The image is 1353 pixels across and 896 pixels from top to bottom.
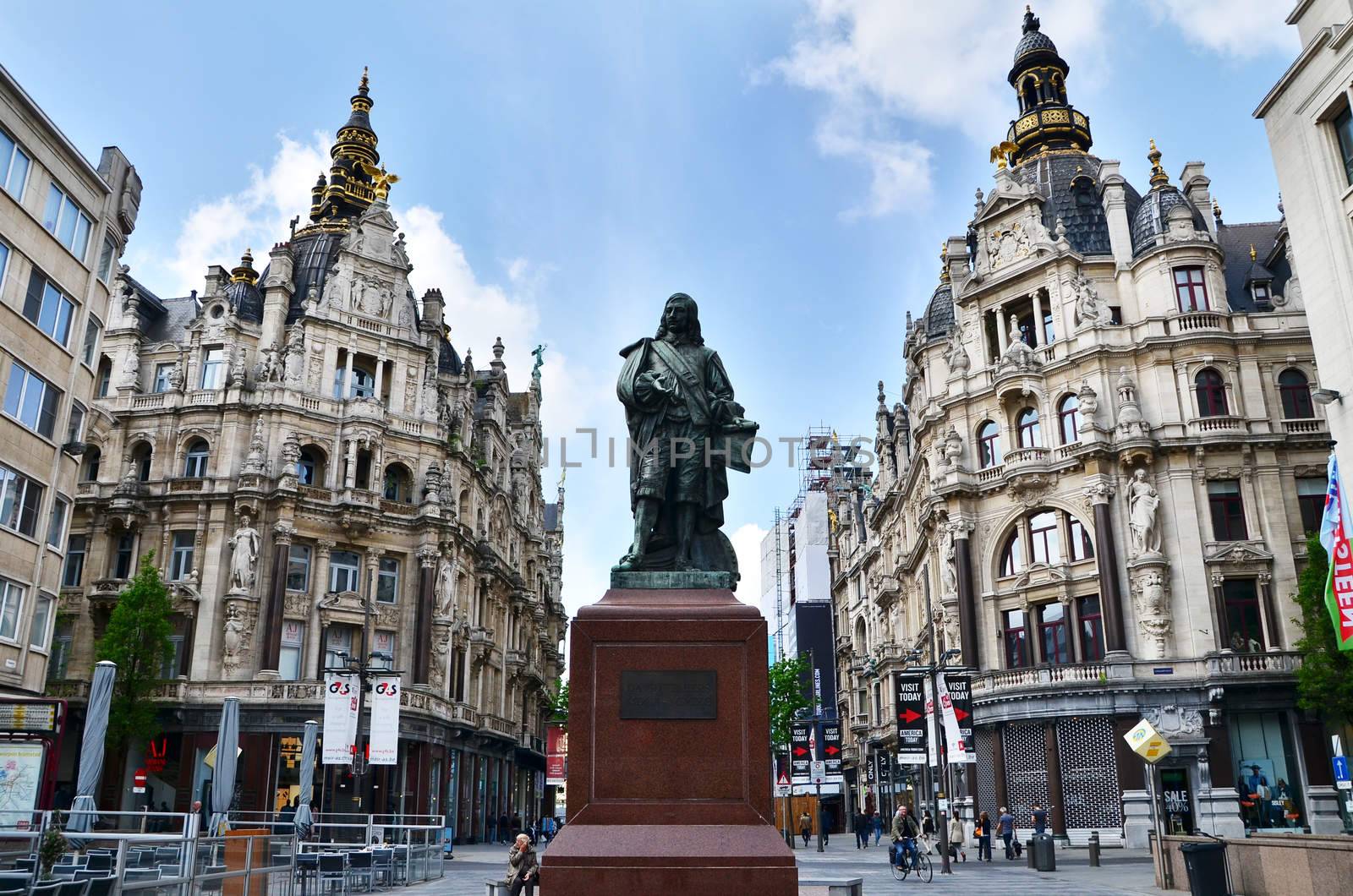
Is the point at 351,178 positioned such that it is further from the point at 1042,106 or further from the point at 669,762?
the point at 669,762

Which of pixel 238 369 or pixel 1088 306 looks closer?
pixel 1088 306

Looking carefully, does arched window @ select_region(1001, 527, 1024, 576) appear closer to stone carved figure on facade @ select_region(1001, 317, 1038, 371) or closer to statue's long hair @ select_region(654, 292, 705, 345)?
stone carved figure on facade @ select_region(1001, 317, 1038, 371)

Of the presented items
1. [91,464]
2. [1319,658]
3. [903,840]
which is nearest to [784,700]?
[1319,658]

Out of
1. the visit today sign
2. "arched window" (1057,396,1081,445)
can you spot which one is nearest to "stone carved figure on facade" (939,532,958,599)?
"arched window" (1057,396,1081,445)

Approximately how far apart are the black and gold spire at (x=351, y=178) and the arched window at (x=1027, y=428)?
35.5 m

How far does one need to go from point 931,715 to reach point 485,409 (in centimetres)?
3293

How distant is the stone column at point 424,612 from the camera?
46469 millimetres

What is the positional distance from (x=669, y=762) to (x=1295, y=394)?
133ft

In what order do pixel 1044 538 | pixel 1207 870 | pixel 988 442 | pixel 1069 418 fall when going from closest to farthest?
pixel 1207 870 < pixel 1044 538 < pixel 1069 418 < pixel 988 442

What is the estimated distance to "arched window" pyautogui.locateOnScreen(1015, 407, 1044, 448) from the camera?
44.8 metres

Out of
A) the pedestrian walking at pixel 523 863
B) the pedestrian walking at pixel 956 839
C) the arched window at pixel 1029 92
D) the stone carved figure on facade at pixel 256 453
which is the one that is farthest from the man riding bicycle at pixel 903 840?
the arched window at pixel 1029 92

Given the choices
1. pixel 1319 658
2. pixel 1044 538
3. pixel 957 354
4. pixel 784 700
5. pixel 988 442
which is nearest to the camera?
pixel 1319 658

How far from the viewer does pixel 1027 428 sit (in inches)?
1788

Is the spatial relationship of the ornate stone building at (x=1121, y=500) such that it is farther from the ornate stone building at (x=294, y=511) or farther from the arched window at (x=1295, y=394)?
the ornate stone building at (x=294, y=511)
